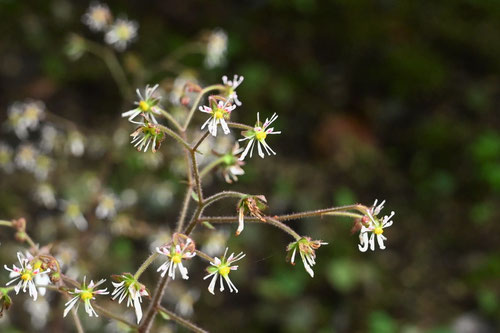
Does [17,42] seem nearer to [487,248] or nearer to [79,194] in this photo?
[79,194]

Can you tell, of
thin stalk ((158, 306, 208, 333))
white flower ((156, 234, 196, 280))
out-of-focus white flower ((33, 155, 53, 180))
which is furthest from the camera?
out-of-focus white flower ((33, 155, 53, 180))

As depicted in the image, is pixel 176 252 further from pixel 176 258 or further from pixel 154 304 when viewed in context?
pixel 154 304

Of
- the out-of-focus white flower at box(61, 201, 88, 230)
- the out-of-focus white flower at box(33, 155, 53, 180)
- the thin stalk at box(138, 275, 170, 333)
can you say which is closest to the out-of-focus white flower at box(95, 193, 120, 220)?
the out-of-focus white flower at box(61, 201, 88, 230)

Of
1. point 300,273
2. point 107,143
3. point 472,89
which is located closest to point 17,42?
point 107,143

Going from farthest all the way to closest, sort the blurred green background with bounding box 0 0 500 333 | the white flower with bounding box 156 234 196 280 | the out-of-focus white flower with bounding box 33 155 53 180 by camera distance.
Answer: the blurred green background with bounding box 0 0 500 333 < the out-of-focus white flower with bounding box 33 155 53 180 < the white flower with bounding box 156 234 196 280

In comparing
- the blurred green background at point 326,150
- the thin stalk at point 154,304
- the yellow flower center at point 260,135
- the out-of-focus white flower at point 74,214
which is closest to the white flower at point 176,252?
the thin stalk at point 154,304

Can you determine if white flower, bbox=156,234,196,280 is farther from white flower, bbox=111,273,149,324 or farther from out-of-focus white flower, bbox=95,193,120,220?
out-of-focus white flower, bbox=95,193,120,220

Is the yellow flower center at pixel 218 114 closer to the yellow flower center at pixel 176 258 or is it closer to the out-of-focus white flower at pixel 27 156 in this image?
the yellow flower center at pixel 176 258

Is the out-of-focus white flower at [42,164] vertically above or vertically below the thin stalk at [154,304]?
above
